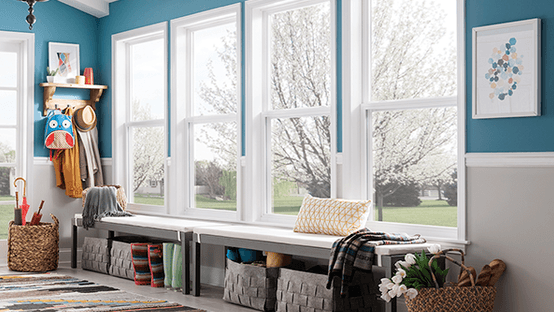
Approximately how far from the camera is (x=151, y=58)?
661 centimetres

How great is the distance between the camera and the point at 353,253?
380 cm

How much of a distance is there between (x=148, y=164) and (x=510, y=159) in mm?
3937

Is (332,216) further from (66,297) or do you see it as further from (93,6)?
(93,6)

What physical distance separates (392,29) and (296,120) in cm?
109

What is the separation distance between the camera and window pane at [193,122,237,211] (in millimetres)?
5711

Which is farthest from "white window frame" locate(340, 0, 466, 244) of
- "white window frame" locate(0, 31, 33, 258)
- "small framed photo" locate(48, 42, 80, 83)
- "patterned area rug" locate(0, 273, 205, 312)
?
"white window frame" locate(0, 31, 33, 258)

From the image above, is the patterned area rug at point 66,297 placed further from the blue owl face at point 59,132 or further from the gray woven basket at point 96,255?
the blue owl face at point 59,132

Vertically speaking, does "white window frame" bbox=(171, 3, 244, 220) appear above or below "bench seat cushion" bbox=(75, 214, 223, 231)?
above

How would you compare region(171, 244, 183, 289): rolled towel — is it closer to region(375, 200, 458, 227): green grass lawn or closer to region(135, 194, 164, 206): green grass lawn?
region(135, 194, 164, 206): green grass lawn

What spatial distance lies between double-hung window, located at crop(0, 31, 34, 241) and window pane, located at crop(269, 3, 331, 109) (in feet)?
9.16

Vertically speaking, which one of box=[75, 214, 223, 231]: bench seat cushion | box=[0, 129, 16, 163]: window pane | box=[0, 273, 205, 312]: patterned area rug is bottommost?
box=[0, 273, 205, 312]: patterned area rug

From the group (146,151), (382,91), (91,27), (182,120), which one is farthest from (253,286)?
(91,27)

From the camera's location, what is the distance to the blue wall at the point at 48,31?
655 cm

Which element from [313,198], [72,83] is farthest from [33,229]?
[313,198]
